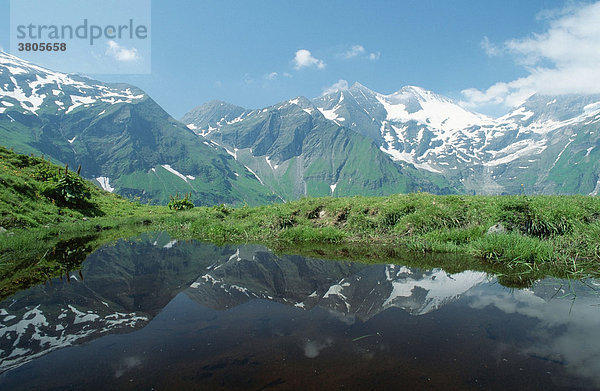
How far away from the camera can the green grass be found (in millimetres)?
10555

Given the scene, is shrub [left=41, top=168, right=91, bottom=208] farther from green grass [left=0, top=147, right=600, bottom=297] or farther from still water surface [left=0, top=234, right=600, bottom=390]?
still water surface [left=0, top=234, right=600, bottom=390]

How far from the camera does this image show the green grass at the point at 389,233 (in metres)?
10.6

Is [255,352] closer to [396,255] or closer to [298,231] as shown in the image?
[396,255]

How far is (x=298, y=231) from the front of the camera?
1819cm

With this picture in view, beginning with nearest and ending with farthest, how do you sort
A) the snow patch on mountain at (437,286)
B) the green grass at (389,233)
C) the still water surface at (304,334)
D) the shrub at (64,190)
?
the still water surface at (304,334) → the snow patch on mountain at (437,286) → the green grass at (389,233) → the shrub at (64,190)

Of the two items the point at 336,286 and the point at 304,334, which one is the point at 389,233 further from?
the point at 304,334

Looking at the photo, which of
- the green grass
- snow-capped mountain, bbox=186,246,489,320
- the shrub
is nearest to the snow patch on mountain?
snow-capped mountain, bbox=186,246,489,320

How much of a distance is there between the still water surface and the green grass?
2.07 metres

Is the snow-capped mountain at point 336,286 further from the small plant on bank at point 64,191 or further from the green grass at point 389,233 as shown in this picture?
the small plant on bank at point 64,191

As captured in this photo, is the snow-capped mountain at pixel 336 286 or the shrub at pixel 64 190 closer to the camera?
the snow-capped mountain at pixel 336 286

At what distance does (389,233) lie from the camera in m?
16.5

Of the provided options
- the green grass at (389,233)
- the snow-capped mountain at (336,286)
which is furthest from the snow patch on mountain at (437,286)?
the green grass at (389,233)

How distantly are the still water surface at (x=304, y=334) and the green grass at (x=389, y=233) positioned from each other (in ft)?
6.80

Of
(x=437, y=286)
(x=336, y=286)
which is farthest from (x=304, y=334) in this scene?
(x=437, y=286)
